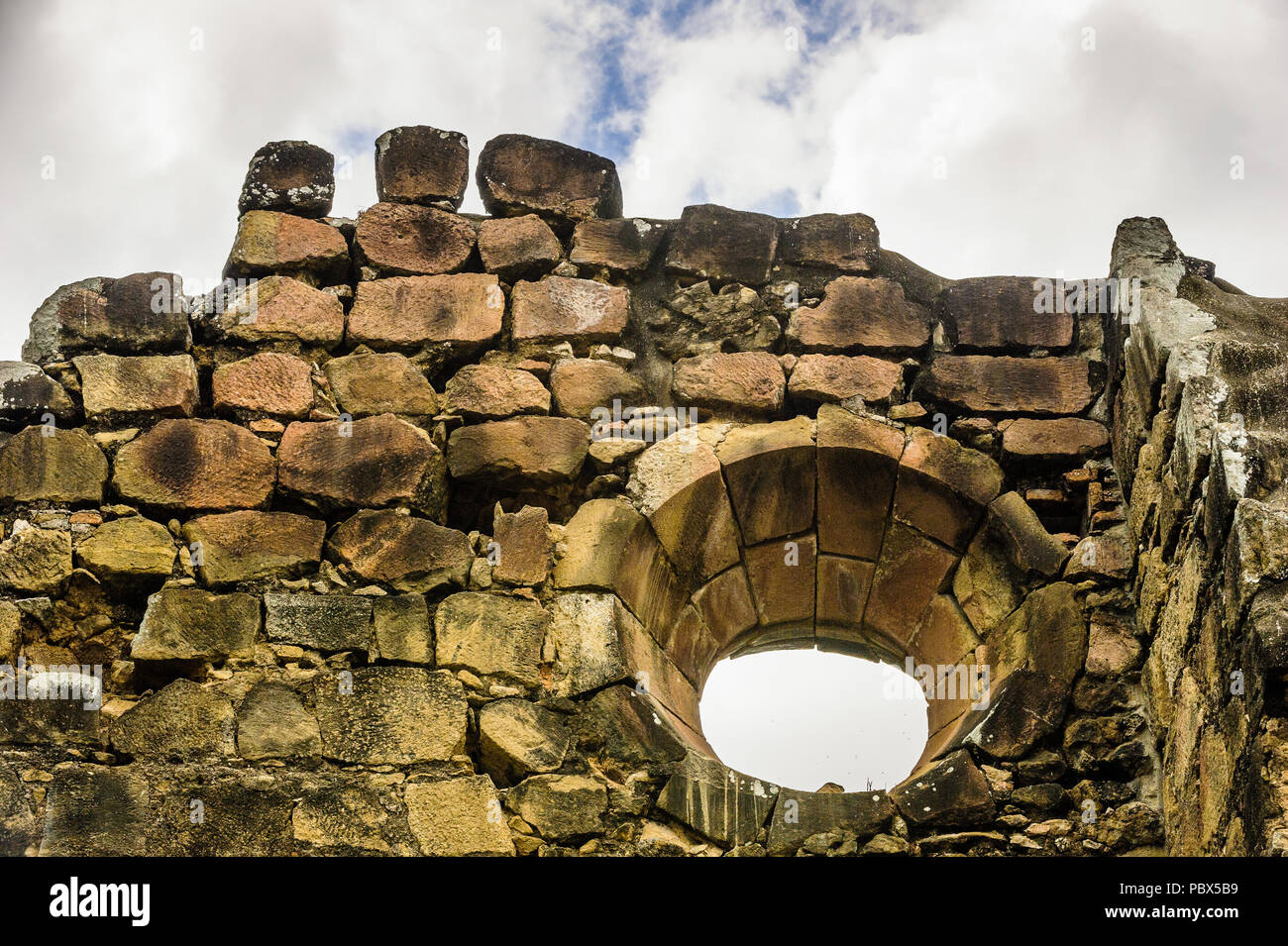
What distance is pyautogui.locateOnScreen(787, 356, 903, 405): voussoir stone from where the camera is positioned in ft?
18.3

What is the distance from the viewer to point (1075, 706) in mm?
4863

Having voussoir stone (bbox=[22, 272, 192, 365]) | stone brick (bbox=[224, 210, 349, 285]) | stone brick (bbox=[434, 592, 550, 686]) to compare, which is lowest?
stone brick (bbox=[434, 592, 550, 686])

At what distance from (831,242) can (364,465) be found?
2.16 meters

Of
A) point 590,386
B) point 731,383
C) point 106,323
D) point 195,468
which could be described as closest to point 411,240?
point 590,386

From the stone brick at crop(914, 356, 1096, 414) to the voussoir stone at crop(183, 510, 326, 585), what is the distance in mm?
2427

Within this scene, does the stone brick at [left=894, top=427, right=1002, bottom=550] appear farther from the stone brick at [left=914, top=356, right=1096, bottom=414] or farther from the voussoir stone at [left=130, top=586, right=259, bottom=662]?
the voussoir stone at [left=130, top=586, right=259, bottom=662]

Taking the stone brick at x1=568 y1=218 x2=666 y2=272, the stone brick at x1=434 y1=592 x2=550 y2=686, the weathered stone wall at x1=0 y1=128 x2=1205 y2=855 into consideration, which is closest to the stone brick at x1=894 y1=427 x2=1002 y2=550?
the weathered stone wall at x1=0 y1=128 x2=1205 y2=855

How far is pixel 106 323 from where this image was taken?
5426 mm

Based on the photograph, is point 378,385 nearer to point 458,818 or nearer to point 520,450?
point 520,450

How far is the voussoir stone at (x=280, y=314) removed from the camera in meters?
5.50

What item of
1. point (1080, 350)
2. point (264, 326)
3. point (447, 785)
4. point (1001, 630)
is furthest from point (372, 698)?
point (1080, 350)

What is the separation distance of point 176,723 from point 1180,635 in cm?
320

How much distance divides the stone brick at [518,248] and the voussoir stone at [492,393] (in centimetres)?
51

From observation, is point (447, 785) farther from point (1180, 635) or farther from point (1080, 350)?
point (1080, 350)
